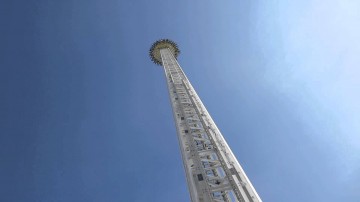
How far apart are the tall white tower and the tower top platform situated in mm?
17428

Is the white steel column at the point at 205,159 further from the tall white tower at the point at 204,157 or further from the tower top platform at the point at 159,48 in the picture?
the tower top platform at the point at 159,48

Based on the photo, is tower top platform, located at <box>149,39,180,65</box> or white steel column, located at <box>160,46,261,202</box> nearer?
white steel column, located at <box>160,46,261,202</box>

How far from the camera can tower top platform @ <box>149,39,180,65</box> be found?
1777 inches

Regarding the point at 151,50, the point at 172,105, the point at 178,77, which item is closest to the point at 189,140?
the point at 172,105

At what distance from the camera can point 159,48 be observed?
4578cm

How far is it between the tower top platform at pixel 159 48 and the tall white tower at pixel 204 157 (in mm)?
17428

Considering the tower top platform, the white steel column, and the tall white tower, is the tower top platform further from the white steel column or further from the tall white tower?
the white steel column

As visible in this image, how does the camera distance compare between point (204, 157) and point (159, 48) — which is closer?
point (204, 157)

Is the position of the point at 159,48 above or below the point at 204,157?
above

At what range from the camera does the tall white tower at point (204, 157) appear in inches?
558

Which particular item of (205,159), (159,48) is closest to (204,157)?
(205,159)

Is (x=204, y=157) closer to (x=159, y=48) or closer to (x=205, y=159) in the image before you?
(x=205, y=159)

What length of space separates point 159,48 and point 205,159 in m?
A: 31.1

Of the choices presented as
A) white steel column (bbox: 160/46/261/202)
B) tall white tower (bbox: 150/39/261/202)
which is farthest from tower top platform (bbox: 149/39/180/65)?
white steel column (bbox: 160/46/261/202)
